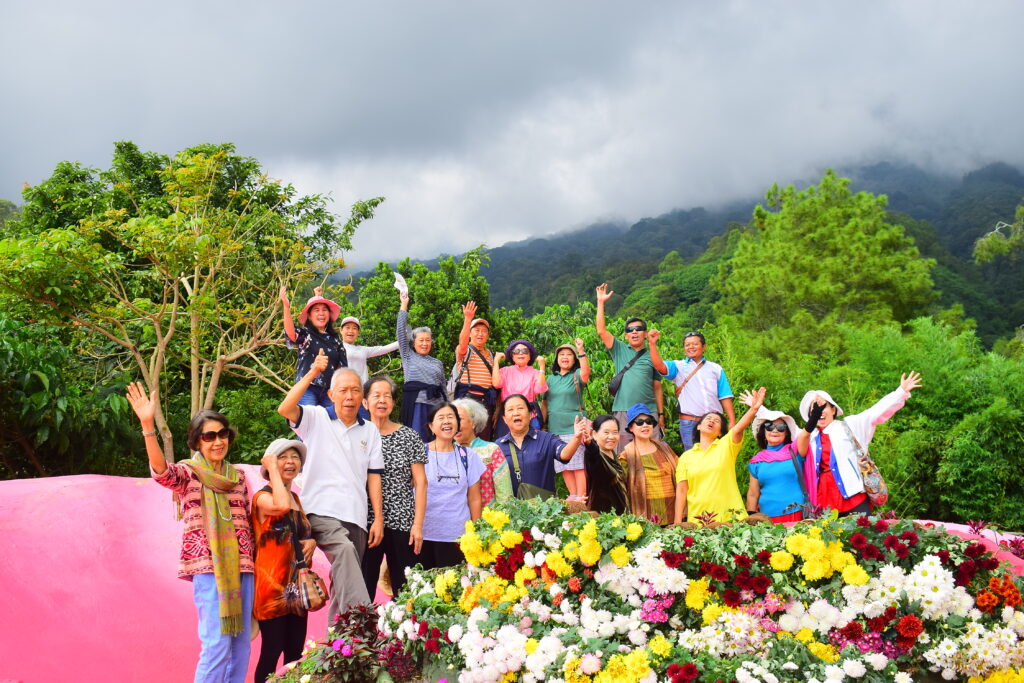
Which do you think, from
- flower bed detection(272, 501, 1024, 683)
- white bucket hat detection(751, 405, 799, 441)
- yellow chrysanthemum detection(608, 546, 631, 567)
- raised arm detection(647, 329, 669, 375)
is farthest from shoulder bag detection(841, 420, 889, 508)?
yellow chrysanthemum detection(608, 546, 631, 567)

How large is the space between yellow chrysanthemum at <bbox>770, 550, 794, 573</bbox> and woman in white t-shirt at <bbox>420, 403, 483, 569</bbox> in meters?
2.12

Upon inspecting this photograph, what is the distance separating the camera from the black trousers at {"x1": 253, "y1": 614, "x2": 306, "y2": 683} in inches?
165

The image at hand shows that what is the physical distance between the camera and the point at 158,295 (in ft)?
35.6

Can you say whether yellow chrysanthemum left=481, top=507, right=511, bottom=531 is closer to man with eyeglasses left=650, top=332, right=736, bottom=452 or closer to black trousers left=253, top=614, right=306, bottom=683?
black trousers left=253, top=614, right=306, bottom=683

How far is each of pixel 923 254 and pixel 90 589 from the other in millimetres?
38900

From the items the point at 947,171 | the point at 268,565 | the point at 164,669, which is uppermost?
the point at 947,171

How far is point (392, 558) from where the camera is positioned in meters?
4.75

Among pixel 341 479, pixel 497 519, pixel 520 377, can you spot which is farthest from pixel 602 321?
pixel 497 519

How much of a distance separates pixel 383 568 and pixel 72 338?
641cm

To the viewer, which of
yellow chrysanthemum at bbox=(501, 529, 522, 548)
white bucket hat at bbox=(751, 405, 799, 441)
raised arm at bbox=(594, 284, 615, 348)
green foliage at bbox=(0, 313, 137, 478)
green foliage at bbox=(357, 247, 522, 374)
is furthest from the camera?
Result: green foliage at bbox=(357, 247, 522, 374)

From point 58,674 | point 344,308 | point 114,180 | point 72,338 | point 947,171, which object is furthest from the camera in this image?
point 947,171

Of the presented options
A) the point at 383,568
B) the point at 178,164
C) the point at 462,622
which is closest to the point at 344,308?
the point at 178,164

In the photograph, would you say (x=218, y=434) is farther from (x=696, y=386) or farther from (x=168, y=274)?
(x=168, y=274)

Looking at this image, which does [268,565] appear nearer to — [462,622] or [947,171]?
[462,622]
